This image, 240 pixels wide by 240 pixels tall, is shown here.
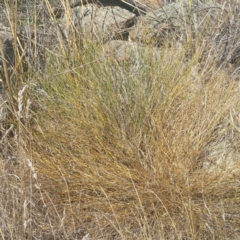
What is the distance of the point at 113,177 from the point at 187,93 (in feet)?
1.95

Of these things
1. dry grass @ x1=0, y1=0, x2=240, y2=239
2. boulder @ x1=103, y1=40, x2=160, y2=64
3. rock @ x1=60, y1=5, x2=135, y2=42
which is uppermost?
rock @ x1=60, y1=5, x2=135, y2=42

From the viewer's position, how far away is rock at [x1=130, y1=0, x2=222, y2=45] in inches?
100

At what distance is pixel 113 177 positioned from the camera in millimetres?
1640

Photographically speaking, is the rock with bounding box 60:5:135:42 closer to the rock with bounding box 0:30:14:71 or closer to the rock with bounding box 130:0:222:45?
the rock with bounding box 130:0:222:45

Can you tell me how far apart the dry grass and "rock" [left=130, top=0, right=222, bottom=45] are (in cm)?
35

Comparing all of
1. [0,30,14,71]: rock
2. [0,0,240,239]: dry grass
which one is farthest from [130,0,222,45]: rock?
[0,30,14,71]: rock

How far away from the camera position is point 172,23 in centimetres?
272

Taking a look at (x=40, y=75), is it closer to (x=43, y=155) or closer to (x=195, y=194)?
(x=43, y=155)

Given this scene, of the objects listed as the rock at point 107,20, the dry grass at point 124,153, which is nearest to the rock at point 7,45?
the dry grass at point 124,153

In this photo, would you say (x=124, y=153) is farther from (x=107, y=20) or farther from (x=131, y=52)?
(x=107, y=20)

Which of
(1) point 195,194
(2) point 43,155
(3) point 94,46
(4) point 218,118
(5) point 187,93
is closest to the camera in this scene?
(1) point 195,194

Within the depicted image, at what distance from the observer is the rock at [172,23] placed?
254 centimetres

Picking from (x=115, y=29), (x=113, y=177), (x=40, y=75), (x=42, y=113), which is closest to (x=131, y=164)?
(x=113, y=177)

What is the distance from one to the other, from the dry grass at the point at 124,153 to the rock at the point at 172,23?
1.15ft
